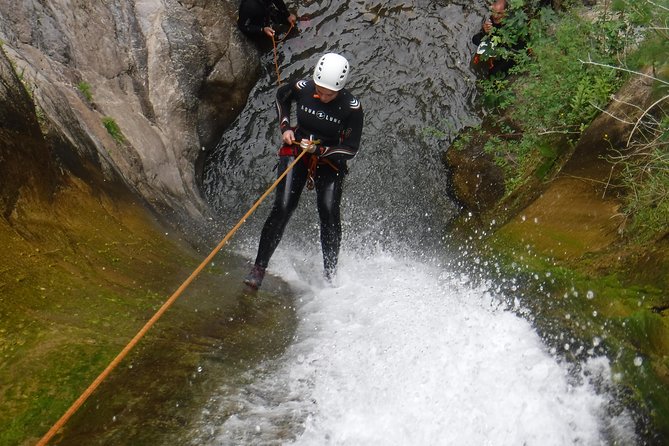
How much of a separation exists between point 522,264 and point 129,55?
5.88 metres

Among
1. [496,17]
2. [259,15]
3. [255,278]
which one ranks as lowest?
[255,278]

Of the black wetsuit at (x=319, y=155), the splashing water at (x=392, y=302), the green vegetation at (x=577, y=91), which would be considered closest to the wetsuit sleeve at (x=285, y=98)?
the black wetsuit at (x=319, y=155)

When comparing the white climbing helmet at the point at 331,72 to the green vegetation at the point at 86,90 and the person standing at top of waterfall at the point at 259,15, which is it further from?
the person standing at top of waterfall at the point at 259,15

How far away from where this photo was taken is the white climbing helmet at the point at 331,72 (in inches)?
242

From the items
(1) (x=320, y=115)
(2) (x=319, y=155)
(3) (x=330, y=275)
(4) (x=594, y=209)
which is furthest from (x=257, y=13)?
(4) (x=594, y=209)

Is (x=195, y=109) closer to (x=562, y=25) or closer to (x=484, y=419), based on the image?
(x=562, y=25)

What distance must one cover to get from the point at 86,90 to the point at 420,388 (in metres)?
5.16

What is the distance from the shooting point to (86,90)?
7.01 meters

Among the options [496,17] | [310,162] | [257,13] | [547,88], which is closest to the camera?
[310,162]

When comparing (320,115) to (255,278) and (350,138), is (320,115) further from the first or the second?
(255,278)

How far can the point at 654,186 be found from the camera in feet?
15.7

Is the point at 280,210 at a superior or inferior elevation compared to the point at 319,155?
inferior

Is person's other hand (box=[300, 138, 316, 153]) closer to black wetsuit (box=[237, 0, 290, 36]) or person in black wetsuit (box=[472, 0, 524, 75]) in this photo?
person in black wetsuit (box=[472, 0, 524, 75])

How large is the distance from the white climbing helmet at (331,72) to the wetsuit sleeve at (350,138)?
32 centimetres
